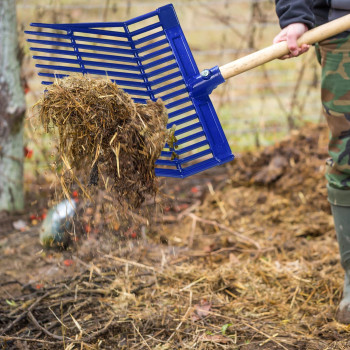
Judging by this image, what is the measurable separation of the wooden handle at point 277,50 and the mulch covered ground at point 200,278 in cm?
69

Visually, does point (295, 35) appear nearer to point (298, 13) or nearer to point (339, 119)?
point (298, 13)

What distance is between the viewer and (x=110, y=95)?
2090 millimetres

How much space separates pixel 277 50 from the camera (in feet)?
7.19

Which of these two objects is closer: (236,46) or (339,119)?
(339,119)

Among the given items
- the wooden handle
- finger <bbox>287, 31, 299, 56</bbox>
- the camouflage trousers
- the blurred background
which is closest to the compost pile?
the wooden handle

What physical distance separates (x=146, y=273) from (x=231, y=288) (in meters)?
0.51

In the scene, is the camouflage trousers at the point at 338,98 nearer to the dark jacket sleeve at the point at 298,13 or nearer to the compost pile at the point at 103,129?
the dark jacket sleeve at the point at 298,13

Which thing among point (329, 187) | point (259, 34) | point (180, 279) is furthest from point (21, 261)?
point (259, 34)

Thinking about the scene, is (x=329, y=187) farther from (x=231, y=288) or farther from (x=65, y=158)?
(x=65, y=158)

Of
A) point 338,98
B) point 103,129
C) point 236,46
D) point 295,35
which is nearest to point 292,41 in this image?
point 295,35

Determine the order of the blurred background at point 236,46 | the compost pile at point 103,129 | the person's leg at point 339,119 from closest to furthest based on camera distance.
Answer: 1. the compost pile at point 103,129
2. the person's leg at point 339,119
3. the blurred background at point 236,46

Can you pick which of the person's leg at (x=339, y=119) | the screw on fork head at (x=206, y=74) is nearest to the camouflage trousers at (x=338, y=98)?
the person's leg at (x=339, y=119)

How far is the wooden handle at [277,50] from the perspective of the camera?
2.12m

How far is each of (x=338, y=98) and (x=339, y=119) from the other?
0.10m
